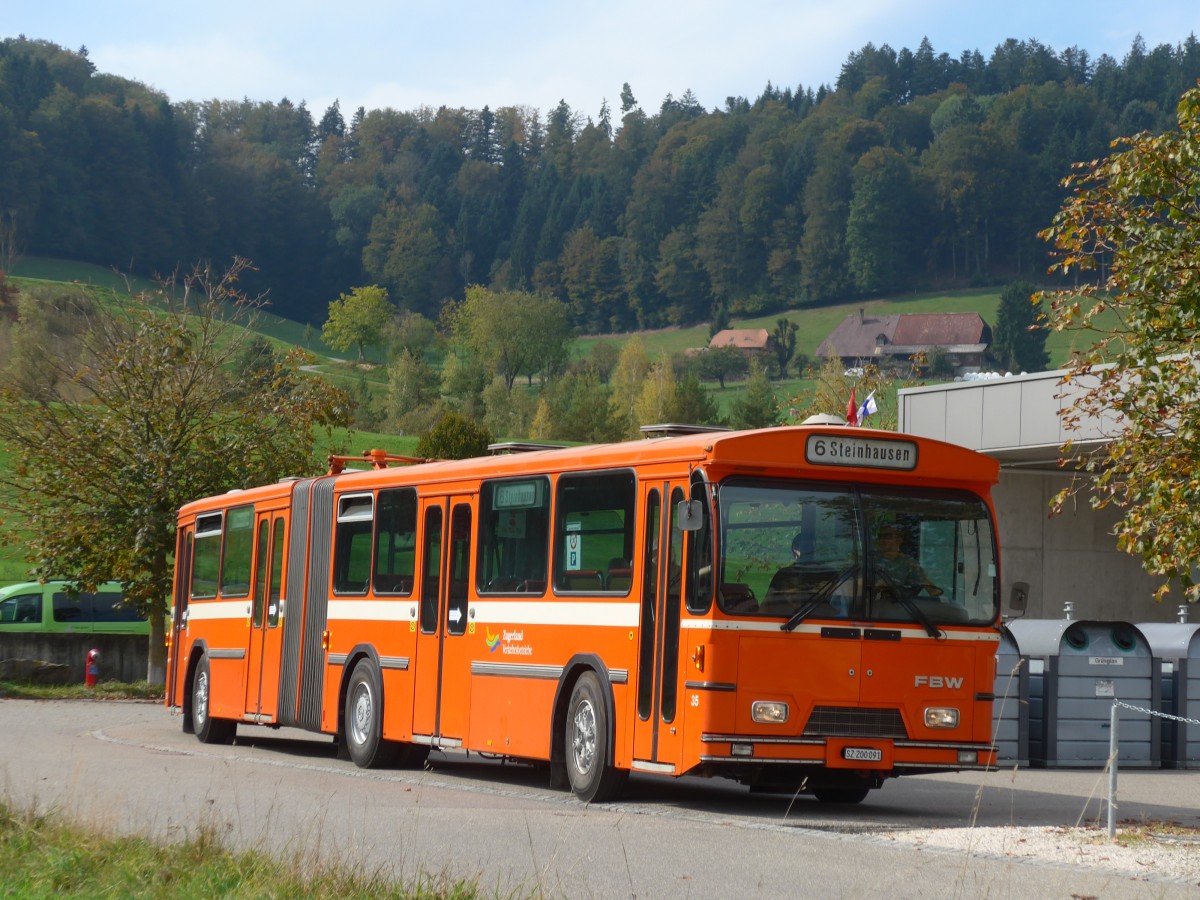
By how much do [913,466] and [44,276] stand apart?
145 m

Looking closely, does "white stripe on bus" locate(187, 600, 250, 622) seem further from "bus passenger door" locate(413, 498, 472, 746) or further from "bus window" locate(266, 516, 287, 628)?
"bus passenger door" locate(413, 498, 472, 746)

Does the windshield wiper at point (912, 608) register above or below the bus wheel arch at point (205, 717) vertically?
above

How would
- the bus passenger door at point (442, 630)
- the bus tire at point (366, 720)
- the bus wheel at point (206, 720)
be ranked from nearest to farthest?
the bus passenger door at point (442, 630)
the bus tire at point (366, 720)
the bus wheel at point (206, 720)

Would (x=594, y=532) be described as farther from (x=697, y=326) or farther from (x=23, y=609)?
(x=697, y=326)

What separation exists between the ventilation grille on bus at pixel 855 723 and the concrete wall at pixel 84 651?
21.7m

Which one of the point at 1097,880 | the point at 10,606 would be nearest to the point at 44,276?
the point at 10,606

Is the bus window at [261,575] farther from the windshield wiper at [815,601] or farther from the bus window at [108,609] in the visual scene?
the bus window at [108,609]

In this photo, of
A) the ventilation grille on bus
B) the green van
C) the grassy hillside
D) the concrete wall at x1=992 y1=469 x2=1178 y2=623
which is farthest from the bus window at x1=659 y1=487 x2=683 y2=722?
the grassy hillside

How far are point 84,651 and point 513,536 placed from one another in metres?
18.9

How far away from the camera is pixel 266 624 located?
19.9m

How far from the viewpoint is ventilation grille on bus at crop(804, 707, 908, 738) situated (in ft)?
40.3

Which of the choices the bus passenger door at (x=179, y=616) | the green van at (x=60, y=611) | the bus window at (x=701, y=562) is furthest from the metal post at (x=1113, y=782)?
the green van at (x=60, y=611)

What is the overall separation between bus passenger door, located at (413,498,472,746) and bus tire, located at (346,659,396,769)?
752 mm

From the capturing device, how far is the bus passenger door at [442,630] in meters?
15.6
